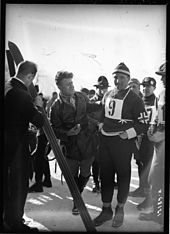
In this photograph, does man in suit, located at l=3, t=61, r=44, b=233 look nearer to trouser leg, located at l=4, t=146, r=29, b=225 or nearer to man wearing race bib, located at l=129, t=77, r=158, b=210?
trouser leg, located at l=4, t=146, r=29, b=225

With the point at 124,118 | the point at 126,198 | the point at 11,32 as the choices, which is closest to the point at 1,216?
the point at 126,198

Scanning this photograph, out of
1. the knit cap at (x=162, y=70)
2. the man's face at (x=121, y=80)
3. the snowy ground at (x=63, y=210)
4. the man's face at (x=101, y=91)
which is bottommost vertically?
the snowy ground at (x=63, y=210)

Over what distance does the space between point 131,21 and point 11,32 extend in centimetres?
58

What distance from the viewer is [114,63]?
1.83 m

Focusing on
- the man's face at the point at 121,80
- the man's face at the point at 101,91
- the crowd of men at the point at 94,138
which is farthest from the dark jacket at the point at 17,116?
the man's face at the point at 121,80

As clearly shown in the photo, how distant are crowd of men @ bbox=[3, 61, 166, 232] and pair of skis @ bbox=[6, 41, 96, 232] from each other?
0.02 metres

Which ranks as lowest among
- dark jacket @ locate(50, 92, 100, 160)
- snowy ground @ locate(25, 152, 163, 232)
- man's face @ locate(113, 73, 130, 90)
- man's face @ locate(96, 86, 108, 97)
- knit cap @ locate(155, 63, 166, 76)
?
snowy ground @ locate(25, 152, 163, 232)

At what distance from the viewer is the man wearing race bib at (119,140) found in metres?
1.83

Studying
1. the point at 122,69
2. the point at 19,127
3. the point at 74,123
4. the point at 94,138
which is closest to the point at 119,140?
the point at 94,138

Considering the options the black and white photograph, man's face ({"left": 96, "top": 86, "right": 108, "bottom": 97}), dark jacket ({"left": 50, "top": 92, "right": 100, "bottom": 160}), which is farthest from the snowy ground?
man's face ({"left": 96, "top": 86, "right": 108, "bottom": 97})

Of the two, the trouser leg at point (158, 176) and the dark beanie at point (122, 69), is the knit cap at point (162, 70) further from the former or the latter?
the trouser leg at point (158, 176)

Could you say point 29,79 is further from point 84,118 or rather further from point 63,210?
point 63,210

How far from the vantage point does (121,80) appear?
1.84 meters

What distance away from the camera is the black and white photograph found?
1.82 m
